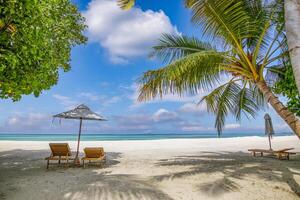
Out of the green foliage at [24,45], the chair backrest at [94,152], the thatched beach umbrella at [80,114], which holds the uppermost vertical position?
the green foliage at [24,45]

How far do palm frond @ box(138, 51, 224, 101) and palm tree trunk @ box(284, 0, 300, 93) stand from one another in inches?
86.8

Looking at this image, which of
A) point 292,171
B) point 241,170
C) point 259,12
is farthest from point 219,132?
point 259,12

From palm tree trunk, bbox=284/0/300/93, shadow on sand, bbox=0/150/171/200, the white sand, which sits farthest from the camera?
the white sand

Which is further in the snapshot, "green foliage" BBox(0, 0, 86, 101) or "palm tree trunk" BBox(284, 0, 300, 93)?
"green foliage" BBox(0, 0, 86, 101)

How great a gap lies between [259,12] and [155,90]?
3.17 m

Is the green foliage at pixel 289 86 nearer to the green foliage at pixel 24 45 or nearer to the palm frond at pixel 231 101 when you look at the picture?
the palm frond at pixel 231 101

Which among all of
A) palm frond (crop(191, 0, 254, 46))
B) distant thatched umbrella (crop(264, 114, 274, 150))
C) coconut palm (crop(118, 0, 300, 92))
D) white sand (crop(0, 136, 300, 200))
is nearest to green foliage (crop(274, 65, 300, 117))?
palm frond (crop(191, 0, 254, 46))

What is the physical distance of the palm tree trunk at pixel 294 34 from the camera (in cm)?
323

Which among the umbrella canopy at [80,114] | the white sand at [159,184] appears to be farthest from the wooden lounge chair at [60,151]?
the umbrella canopy at [80,114]

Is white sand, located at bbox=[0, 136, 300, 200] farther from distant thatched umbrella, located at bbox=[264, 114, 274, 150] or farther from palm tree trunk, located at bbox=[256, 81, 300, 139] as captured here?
distant thatched umbrella, located at bbox=[264, 114, 274, 150]

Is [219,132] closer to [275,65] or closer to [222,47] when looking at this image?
[275,65]

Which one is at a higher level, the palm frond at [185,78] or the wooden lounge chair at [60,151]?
the palm frond at [185,78]

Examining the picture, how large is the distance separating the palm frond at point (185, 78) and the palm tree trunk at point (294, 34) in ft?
7.23

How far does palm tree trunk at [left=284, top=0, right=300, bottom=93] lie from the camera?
127 inches
